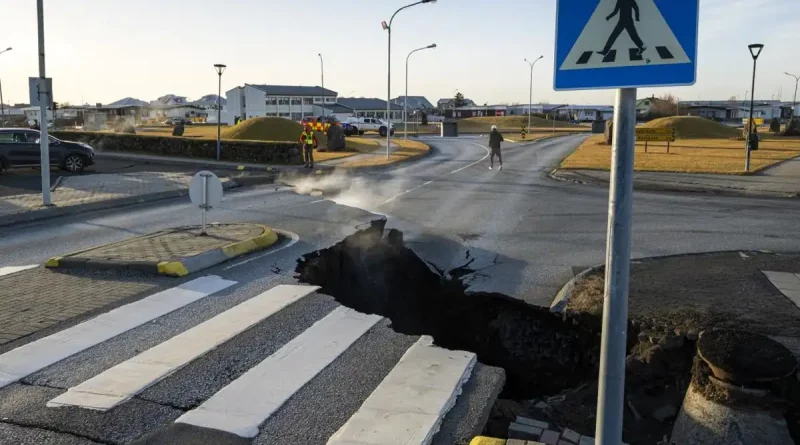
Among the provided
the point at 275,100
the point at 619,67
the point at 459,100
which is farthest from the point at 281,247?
the point at 459,100

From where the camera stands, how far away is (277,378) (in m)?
4.82

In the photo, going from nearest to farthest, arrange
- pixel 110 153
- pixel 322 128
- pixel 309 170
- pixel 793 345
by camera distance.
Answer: pixel 793 345
pixel 309 170
pixel 110 153
pixel 322 128

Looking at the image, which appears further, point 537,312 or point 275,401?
point 537,312

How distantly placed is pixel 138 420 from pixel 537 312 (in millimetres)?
4177

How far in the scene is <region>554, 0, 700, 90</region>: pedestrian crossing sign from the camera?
8.22ft

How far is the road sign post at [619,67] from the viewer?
2.52 metres

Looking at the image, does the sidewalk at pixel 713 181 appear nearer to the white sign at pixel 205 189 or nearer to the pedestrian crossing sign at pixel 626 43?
the white sign at pixel 205 189

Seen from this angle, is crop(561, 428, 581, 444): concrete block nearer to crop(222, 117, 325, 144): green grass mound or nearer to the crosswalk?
the crosswalk

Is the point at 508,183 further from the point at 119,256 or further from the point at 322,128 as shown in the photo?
the point at 322,128

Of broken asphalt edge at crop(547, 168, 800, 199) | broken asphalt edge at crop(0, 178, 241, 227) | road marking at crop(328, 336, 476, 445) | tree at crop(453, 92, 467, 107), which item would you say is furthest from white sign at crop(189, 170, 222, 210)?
tree at crop(453, 92, 467, 107)

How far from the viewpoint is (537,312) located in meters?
6.89

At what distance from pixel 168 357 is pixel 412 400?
2039mm

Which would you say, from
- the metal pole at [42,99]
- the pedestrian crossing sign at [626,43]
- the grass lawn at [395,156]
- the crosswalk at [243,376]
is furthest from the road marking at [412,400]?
the grass lawn at [395,156]

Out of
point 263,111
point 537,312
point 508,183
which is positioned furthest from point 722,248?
point 263,111
